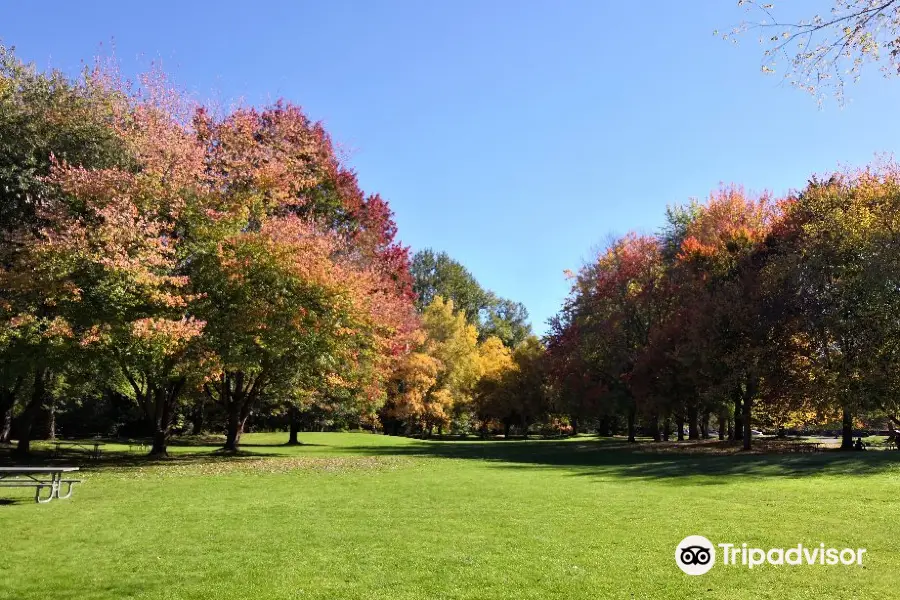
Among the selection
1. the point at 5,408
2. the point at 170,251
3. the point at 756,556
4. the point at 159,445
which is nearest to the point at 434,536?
the point at 756,556

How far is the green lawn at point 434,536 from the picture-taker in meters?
6.85

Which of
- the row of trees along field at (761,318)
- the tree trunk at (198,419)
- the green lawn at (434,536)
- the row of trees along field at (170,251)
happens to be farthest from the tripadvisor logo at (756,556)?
the tree trunk at (198,419)

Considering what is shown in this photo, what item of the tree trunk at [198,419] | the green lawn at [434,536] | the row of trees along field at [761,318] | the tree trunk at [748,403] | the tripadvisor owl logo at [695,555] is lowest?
the tree trunk at [198,419]

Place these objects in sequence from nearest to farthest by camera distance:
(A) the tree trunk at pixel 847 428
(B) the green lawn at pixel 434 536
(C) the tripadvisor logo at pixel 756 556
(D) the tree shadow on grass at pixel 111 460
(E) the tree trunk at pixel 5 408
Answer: (B) the green lawn at pixel 434 536 → (C) the tripadvisor logo at pixel 756 556 → (D) the tree shadow on grass at pixel 111 460 → (A) the tree trunk at pixel 847 428 → (E) the tree trunk at pixel 5 408

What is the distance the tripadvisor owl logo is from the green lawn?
0.16 meters

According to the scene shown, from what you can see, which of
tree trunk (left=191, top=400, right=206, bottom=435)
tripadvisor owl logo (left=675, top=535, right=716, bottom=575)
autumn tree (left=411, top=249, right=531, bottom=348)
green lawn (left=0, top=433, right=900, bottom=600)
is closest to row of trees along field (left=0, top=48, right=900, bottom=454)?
green lawn (left=0, top=433, right=900, bottom=600)

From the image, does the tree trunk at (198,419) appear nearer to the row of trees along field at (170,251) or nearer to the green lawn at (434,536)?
the row of trees along field at (170,251)

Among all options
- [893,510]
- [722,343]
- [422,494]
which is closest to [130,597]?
[422,494]

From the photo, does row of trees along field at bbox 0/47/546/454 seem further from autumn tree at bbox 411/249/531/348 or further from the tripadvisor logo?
autumn tree at bbox 411/249/531/348

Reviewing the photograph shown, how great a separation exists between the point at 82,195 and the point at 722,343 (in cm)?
2769

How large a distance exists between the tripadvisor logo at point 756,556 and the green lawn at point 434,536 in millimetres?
189

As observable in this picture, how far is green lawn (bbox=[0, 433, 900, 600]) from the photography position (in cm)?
685

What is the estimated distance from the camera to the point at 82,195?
19688 millimetres

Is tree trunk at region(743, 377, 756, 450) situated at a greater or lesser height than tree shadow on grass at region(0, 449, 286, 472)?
greater
